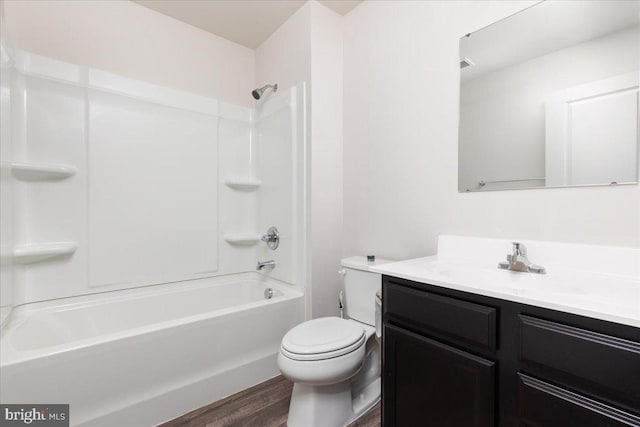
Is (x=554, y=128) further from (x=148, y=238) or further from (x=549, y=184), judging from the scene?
(x=148, y=238)

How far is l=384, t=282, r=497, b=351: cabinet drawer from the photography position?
864 mm

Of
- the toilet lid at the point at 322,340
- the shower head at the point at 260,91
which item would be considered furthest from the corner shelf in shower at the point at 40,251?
the shower head at the point at 260,91

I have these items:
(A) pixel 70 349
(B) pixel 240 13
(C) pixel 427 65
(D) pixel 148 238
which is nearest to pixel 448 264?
(C) pixel 427 65

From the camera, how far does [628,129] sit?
104cm

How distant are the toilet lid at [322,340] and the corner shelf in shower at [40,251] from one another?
57.5 inches

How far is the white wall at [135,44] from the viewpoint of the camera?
1744 mm

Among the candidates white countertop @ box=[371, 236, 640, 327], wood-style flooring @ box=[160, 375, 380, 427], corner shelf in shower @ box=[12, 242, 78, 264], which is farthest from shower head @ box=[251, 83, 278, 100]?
wood-style flooring @ box=[160, 375, 380, 427]

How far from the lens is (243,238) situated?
2.45 m

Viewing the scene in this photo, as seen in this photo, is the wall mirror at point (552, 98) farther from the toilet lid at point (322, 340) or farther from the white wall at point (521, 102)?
the toilet lid at point (322, 340)

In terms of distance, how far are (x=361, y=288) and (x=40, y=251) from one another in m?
1.86

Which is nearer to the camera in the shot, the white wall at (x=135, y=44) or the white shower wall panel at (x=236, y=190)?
the white wall at (x=135, y=44)

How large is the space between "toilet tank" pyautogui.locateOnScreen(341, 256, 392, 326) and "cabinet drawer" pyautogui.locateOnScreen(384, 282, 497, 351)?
450mm

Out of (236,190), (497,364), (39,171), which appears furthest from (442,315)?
(39,171)

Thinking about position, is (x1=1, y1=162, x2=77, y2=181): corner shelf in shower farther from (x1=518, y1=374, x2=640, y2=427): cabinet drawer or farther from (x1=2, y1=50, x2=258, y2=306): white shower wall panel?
(x1=518, y1=374, x2=640, y2=427): cabinet drawer
